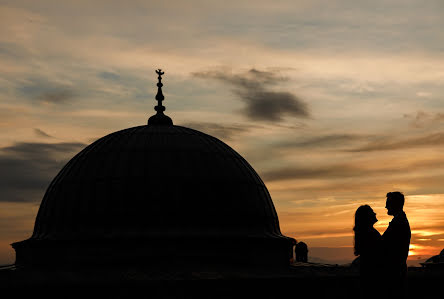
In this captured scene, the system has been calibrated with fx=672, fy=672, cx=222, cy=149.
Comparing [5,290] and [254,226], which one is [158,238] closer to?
[254,226]

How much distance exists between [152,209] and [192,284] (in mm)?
8332

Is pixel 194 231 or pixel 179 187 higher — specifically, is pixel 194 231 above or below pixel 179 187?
below

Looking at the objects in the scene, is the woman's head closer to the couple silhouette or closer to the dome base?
the couple silhouette

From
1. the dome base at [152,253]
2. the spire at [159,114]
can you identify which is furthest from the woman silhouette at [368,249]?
the spire at [159,114]

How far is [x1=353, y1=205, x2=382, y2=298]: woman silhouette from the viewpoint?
993cm

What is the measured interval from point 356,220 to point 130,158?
27.5m

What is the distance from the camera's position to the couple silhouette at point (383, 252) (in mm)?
9859

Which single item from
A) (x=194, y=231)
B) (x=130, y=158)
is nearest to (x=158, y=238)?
(x=194, y=231)

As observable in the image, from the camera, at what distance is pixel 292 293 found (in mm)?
29312

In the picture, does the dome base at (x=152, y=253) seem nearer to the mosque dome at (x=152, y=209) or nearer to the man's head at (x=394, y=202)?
the mosque dome at (x=152, y=209)

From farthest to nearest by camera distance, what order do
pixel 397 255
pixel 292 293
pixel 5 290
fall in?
pixel 292 293, pixel 5 290, pixel 397 255

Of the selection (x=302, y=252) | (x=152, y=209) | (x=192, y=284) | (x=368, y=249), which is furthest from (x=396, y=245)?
(x=302, y=252)

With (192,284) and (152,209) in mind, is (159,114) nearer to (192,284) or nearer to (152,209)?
(152,209)

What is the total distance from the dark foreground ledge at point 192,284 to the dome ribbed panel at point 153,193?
2816 millimetres
